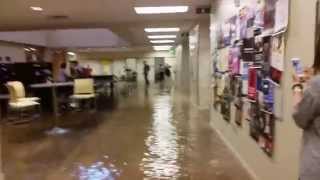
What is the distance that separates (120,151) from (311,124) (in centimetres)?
394

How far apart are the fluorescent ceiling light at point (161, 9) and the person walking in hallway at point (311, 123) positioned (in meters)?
6.62

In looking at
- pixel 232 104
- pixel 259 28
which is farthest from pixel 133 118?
pixel 259 28

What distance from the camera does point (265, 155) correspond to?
12.3ft

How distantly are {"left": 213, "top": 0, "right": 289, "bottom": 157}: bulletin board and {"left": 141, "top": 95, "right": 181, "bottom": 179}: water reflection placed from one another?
950 millimetres

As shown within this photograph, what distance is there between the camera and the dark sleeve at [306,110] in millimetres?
1814

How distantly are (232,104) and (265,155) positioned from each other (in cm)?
158

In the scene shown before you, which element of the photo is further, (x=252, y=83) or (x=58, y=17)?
(x=58, y=17)

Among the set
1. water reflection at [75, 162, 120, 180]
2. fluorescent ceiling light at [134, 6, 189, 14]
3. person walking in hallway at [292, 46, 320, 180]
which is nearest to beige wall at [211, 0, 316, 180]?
person walking in hallway at [292, 46, 320, 180]

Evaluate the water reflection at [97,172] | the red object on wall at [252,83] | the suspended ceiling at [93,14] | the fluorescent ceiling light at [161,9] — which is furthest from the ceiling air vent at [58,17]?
the red object on wall at [252,83]

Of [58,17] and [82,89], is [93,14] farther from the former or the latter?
[82,89]

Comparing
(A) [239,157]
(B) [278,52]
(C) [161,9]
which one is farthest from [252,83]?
(C) [161,9]

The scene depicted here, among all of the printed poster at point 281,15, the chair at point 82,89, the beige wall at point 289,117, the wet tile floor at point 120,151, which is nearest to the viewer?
the beige wall at point 289,117

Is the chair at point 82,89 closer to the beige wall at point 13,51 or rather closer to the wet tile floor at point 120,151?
the wet tile floor at point 120,151

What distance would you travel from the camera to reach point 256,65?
3938 mm
